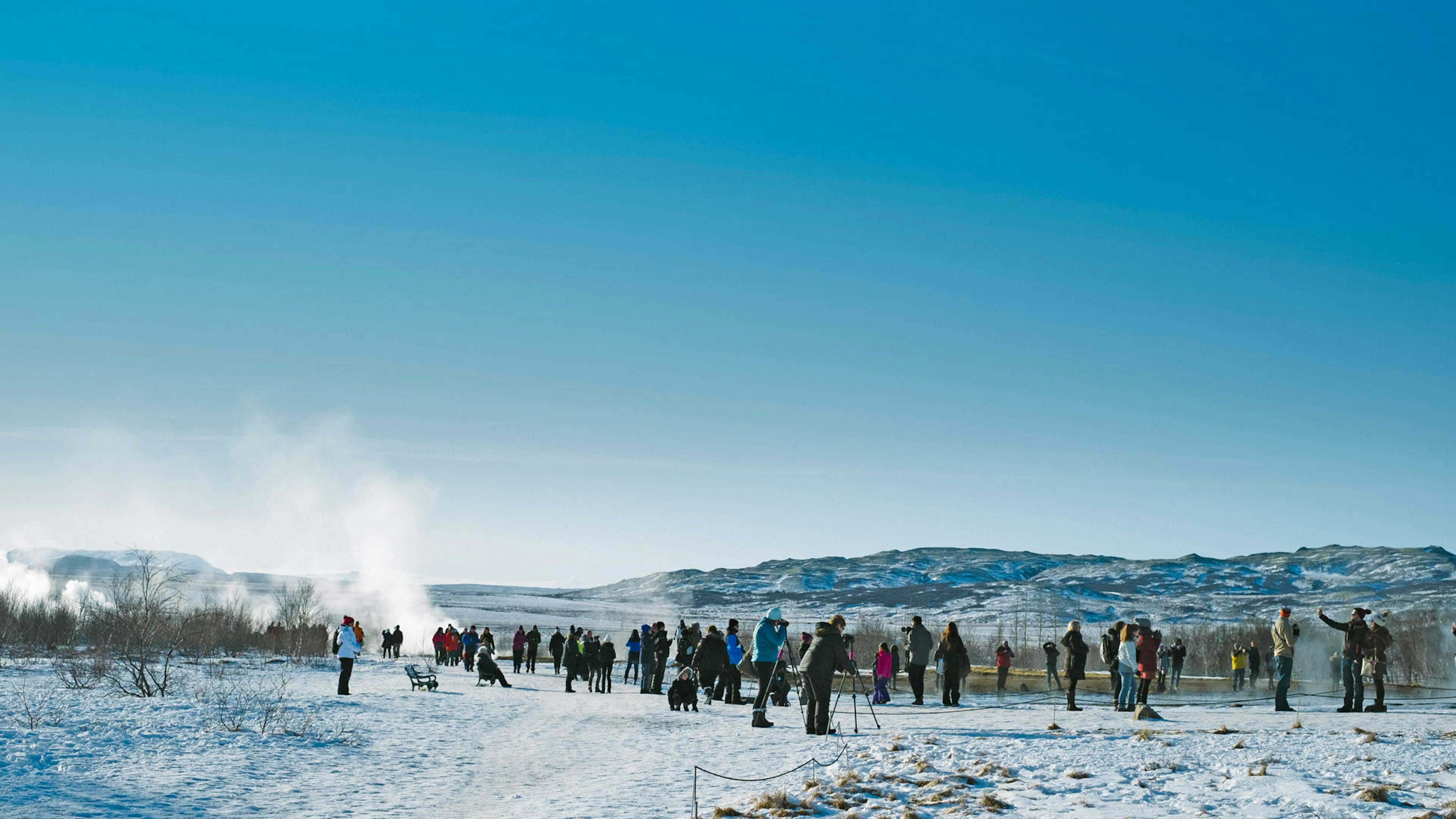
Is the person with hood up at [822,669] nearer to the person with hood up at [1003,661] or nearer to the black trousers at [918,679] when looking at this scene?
the black trousers at [918,679]

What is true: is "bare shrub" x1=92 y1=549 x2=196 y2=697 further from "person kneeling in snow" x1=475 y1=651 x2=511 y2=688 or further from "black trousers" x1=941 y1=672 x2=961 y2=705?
"black trousers" x1=941 y1=672 x2=961 y2=705

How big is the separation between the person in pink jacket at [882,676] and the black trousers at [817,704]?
6.05 meters

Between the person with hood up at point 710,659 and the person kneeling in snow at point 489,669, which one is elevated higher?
the person with hood up at point 710,659

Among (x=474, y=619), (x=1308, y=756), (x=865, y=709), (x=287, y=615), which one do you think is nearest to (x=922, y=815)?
(x=1308, y=756)

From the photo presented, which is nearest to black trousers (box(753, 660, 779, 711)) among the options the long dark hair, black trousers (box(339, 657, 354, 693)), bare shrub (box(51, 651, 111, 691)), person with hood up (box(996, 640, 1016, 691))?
the long dark hair

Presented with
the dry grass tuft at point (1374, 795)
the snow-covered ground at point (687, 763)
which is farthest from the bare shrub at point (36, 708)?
the dry grass tuft at point (1374, 795)

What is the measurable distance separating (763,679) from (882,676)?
16.0 ft

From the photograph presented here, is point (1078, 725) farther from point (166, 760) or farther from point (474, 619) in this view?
point (474, 619)

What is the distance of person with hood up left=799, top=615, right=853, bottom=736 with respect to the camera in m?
14.9

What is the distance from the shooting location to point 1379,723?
15430 millimetres

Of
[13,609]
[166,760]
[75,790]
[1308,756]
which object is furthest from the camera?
[13,609]

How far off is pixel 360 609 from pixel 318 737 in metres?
114

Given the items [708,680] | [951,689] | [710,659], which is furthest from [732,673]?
[951,689]

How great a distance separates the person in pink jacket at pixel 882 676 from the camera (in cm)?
2119
